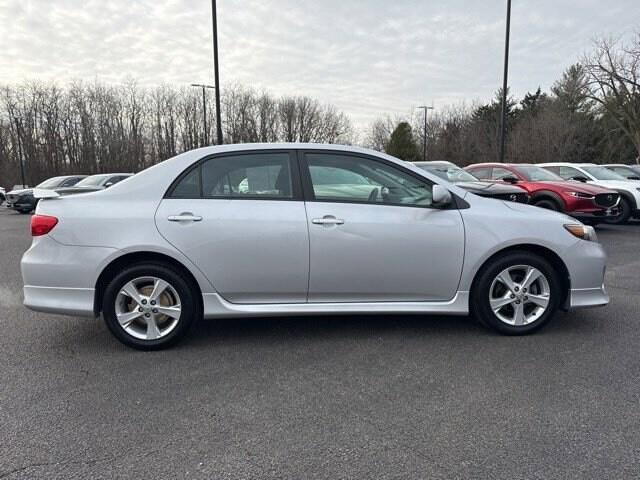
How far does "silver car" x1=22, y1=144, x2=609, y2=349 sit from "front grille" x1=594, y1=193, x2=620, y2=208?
633 cm

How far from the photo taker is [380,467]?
2.12m

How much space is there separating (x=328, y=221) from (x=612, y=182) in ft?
35.6

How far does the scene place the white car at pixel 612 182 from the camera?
10.9 metres

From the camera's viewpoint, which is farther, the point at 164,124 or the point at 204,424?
the point at 164,124

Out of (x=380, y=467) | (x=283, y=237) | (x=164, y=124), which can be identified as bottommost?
(x=380, y=467)

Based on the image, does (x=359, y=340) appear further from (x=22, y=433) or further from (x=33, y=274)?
(x=33, y=274)

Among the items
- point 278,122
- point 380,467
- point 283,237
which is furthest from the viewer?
point 278,122

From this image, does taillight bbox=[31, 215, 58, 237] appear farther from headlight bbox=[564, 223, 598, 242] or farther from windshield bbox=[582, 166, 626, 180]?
windshield bbox=[582, 166, 626, 180]

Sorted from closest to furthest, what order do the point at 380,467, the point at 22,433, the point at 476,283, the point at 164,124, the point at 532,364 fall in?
1. the point at 380,467
2. the point at 22,433
3. the point at 532,364
4. the point at 476,283
5. the point at 164,124

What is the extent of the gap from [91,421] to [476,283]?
293 cm

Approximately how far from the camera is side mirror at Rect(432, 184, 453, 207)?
3504mm

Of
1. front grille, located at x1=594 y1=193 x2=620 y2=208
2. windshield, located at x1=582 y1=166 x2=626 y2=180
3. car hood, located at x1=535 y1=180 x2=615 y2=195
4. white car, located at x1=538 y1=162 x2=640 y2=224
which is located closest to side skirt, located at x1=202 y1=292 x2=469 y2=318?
car hood, located at x1=535 y1=180 x2=615 y2=195

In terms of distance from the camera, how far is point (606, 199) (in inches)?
360

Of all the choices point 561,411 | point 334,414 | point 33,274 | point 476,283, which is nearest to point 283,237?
point 334,414
